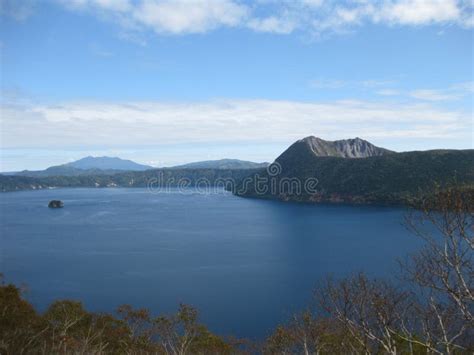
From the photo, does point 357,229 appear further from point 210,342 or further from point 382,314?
point 382,314

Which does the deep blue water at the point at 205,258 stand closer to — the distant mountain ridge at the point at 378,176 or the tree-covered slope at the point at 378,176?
the tree-covered slope at the point at 378,176

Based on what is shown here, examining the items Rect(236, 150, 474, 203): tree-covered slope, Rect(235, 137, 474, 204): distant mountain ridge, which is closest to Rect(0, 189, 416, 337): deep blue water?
Rect(236, 150, 474, 203): tree-covered slope

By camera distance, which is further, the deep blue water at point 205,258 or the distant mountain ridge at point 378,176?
the distant mountain ridge at point 378,176

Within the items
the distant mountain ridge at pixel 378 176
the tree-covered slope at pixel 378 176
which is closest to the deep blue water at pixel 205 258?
the tree-covered slope at pixel 378 176

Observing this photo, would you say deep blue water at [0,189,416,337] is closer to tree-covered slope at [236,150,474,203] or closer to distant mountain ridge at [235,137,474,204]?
tree-covered slope at [236,150,474,203]

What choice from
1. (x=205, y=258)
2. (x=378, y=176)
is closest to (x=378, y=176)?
(x=378, y=176)

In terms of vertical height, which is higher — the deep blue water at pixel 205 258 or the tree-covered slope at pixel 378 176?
the tree-covered slope at pixel 378 176

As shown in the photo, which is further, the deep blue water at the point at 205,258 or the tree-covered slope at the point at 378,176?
the tree-covered slope at the point at 378,176

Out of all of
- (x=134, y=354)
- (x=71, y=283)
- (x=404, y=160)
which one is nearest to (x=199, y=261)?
(x=71, y=283)
